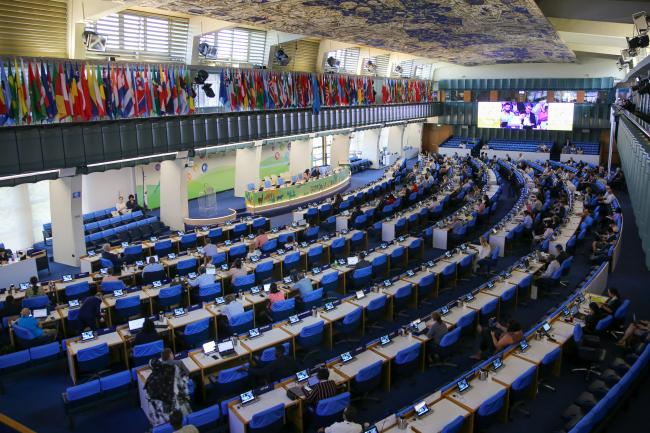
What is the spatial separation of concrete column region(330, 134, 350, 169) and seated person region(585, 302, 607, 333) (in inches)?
929

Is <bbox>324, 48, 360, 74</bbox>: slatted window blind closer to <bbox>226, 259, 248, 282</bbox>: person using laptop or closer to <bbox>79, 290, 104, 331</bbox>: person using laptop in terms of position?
<bbox>226, 259, 248, 282</bbox>: person using laptop

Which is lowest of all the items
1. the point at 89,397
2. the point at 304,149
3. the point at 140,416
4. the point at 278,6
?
the point at 140,416

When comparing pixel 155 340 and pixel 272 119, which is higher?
pixel 272 119

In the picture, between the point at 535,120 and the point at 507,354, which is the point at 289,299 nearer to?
the point at 507,354

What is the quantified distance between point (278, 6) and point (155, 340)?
29.8 feet

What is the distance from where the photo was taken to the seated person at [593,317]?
9.69m

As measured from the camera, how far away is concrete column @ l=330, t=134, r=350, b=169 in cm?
3244

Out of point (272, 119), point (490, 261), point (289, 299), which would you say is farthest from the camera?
point (272, 119)

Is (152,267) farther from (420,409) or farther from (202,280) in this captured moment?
(420,409)

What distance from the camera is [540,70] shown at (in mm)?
39594

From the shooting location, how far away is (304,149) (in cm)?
2883

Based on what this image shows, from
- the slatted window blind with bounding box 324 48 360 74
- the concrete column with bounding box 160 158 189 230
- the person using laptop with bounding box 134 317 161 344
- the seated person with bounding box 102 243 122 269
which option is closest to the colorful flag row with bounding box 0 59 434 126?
the concrete column with bounding box 160 158 189 230

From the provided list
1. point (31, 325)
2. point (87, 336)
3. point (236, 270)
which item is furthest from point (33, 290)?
point (236, 270)

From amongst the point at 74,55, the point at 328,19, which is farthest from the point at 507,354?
the point at 74,55
